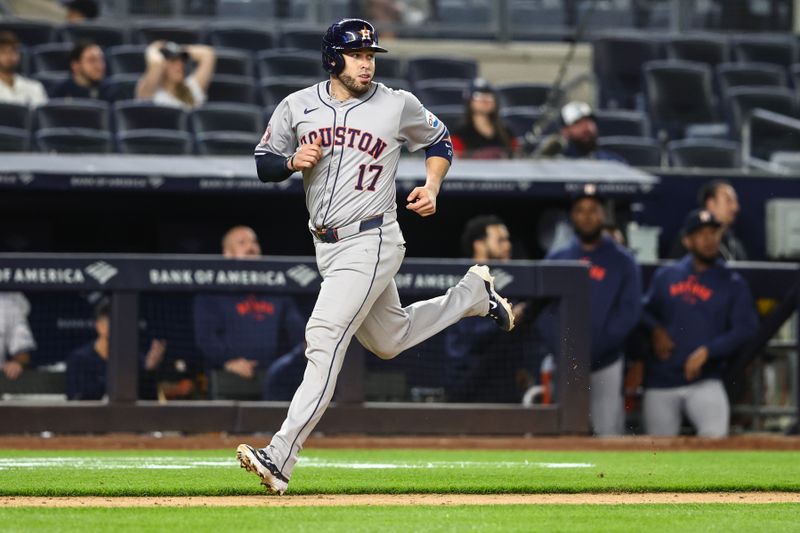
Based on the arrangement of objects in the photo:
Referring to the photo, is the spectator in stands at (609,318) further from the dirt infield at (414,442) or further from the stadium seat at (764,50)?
the stadium seat at (764,50)

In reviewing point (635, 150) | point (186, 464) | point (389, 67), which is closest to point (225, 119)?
point (389, 67)

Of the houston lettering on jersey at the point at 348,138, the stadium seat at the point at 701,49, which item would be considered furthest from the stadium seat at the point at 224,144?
the houston lettering on jersey at the point at 348,138

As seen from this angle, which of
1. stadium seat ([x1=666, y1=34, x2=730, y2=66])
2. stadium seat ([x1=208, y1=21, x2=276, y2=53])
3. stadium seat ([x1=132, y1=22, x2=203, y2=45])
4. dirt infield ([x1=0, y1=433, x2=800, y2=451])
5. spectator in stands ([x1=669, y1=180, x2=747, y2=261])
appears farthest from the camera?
stadium seat ([x1=666, y1=34, x2=730, y2=66])

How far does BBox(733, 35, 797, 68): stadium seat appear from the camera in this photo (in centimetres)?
1521

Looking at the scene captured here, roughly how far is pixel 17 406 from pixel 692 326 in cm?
430

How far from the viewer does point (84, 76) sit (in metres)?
12.3

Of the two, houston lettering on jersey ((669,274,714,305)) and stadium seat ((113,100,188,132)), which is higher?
stadium seat ((113,100,188,132))

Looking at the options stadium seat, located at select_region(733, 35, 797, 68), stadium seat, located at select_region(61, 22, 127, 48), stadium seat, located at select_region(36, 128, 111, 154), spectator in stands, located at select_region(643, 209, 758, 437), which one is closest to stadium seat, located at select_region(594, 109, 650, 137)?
stadium seat, located at select_region(733, 35, 797, 68)

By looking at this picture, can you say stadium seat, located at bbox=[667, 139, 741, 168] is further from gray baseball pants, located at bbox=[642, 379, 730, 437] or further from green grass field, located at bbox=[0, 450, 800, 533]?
green grass field, located at bbox=[0, 450, 800, 533]

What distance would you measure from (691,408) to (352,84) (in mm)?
4763

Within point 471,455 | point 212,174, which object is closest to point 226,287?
point 212,174

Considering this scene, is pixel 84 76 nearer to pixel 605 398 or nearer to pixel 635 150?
pixel 635 150

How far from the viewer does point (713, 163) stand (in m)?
12.7

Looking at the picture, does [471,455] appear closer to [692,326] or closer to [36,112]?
[692,326]
